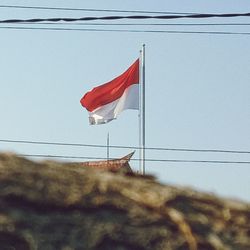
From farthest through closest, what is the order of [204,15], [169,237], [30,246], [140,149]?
1. [140,149]
2. [204,15]
3. [169,237]
4. [30,246]

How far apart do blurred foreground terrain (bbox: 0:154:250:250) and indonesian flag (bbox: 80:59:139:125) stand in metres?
17.7

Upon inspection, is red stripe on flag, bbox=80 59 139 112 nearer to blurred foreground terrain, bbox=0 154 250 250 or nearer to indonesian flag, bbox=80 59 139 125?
indonesian flag, bbox=80 59 139 125

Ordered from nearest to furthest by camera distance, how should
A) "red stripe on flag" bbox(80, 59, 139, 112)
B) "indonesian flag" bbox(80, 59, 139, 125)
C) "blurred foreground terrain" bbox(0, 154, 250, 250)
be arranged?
"blurred foreground terrain" bbox(0, 154, 250, 250) → "indonesian flag" bbox(80, 59, 139, 125) → "red stripe on flag" bbox(80, 59, 139, 112)

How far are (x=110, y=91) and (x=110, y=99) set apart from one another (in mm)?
370

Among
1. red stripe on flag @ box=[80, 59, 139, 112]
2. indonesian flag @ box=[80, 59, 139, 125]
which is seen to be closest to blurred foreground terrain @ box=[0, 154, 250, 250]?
indonesian flag @ box=[80, 59, 139, 125]

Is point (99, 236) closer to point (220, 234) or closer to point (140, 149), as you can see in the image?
point (220, 234)

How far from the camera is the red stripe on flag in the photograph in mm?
22484

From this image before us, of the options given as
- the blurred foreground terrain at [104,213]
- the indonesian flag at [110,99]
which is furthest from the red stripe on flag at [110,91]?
the blurred foreground terrain at [104,213]

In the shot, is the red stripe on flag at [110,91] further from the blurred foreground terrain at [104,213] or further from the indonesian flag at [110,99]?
the blurred foreground terrain at [104,213]

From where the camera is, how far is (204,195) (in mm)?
4289

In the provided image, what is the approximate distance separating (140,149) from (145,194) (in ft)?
58.1

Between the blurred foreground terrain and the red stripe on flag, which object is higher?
the red stripe on flag

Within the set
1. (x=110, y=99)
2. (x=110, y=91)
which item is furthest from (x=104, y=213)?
(x=110, y=91)

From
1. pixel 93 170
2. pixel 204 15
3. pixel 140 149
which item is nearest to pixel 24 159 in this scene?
pixel 93 170
